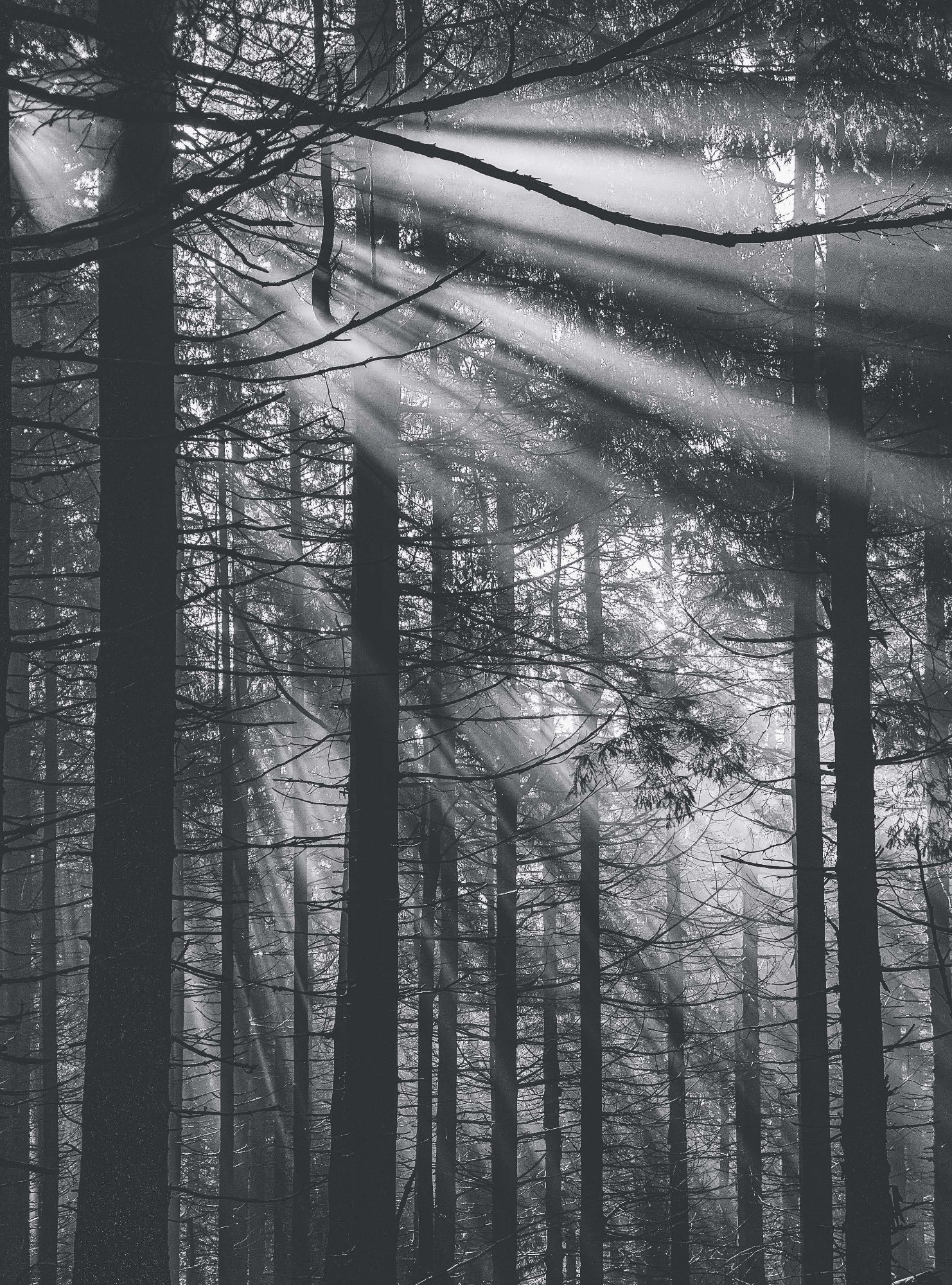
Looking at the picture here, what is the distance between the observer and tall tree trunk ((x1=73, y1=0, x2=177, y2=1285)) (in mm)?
4184

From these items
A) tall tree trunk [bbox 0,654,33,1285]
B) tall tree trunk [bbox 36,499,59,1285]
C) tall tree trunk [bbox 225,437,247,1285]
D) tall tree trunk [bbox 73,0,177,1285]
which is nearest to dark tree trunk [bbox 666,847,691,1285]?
tall tree trunk [bbox 225,437,247,1285]

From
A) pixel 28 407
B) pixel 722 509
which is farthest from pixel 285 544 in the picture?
pixel 722 509

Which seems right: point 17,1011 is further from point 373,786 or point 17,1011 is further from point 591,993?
point 373,786

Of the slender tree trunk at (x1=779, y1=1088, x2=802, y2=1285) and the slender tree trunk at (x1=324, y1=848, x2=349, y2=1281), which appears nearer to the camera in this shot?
the slender tree trunk at (x1=324, y1=848, x2=349, y2=1281)

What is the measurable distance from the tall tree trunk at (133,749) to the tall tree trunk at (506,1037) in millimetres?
5888

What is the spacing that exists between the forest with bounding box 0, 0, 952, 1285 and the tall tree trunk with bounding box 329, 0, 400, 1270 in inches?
1.1

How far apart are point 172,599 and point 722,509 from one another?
6.09 m

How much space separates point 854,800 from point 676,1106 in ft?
32.7

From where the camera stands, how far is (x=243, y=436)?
10.9 ft

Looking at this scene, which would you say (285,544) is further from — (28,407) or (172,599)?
(172,599)

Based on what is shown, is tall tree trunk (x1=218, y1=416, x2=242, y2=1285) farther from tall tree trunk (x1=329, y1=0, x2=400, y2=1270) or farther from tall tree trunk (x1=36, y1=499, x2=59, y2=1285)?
tall tree trunk (x1=329, y1=0, x2=400, y2=1270)

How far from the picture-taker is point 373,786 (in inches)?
242

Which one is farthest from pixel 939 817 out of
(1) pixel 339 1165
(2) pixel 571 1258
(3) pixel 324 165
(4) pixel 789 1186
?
(2) pixel 571 1258

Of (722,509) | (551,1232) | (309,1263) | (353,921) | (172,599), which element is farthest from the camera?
(551,1232)
